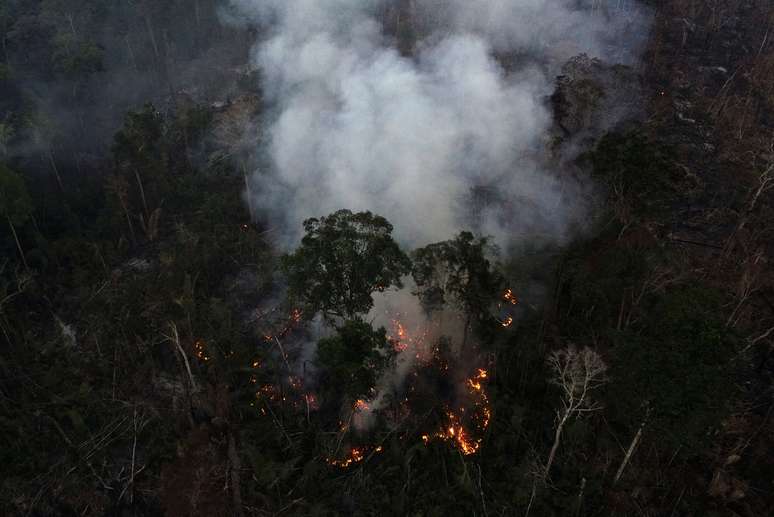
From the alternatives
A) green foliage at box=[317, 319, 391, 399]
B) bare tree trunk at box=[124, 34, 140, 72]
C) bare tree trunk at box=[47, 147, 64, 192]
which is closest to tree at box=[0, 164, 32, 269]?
bare tree trunk at box=[47, 147, 64, 192]

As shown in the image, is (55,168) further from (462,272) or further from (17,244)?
(462,272)

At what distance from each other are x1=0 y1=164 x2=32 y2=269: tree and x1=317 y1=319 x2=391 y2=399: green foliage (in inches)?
767

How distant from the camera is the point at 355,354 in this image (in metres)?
→ 18.3

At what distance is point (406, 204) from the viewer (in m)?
27.5

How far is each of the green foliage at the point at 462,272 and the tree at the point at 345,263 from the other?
3.49ft

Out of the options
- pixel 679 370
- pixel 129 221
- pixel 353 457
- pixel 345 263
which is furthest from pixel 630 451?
pixel 129 221

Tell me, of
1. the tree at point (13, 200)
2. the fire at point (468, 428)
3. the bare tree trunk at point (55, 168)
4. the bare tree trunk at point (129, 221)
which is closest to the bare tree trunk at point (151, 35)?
the bare tree trunk at point (55, 168)

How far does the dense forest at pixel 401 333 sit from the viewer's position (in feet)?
61.1

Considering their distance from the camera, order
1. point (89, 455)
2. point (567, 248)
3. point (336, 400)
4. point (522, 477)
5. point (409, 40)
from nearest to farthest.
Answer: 1. point (522, 477)
2. point (89, 455)
3. point (336, 400)
4. point (567, 248)
5. point (409, 40)

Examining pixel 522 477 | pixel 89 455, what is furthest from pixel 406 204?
pixel 89 455

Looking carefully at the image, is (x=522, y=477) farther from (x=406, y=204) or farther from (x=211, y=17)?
(x=211, y=17)

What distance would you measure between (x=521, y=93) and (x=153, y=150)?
2343 centimetres

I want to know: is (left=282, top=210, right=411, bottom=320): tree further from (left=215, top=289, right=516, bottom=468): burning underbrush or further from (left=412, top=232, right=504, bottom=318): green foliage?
(left=215, top=289, right=516, bottom=468): burning underbrush

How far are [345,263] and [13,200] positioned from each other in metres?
20.0
